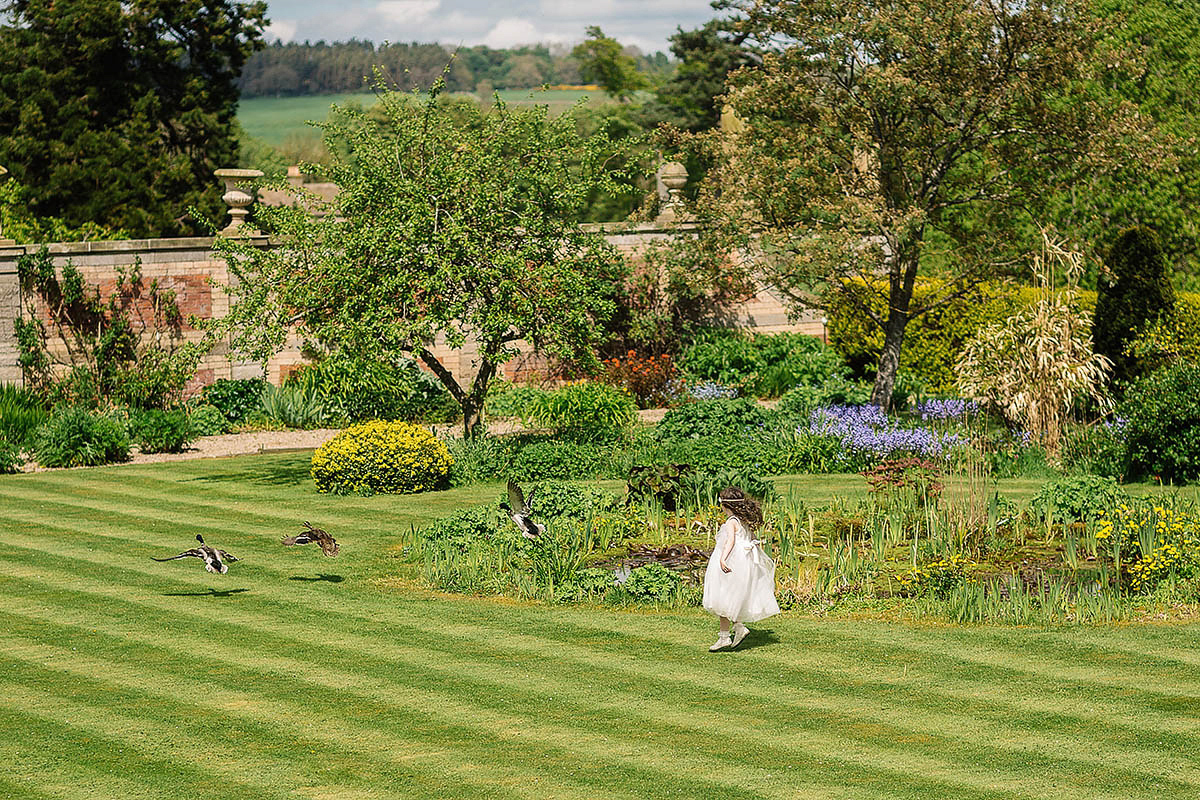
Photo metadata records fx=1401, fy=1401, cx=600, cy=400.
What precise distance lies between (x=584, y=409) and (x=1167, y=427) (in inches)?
306

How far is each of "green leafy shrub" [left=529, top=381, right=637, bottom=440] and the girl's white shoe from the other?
9.46m

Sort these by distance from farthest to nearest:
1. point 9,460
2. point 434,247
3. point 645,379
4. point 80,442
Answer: point 645,379
point 80,442
point 9,460
point 434,247

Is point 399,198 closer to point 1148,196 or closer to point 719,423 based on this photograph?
point 719,423

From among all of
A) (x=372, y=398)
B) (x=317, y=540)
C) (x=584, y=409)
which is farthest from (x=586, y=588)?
(x=372, y=398)

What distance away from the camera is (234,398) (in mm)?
22281

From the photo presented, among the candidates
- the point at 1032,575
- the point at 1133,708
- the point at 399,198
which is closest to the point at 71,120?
the point at 399,198

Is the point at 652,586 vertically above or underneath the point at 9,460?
above

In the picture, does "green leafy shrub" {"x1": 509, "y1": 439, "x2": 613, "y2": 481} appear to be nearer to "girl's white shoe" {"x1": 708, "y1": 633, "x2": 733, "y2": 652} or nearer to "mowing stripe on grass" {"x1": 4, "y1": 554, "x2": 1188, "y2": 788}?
"girl's white shoe" {"x1": 708, "y1": 633, "x2": 733, "y2": 652}

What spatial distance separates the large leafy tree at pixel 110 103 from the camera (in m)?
33.2

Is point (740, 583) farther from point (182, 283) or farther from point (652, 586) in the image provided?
point (182, 283)

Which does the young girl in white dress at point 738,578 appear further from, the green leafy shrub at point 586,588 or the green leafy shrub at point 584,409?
the green leafy shrub at point 584,409

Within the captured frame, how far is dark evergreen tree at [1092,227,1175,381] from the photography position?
19.4 metres

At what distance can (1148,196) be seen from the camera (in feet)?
85.5

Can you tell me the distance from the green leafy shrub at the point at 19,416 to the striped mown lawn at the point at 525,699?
800cm
